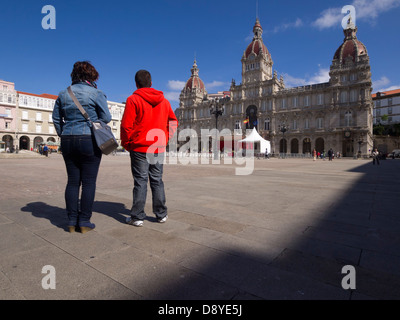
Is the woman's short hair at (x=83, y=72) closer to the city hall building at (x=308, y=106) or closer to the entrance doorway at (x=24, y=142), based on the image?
the city hall building at (x=308, y=106)

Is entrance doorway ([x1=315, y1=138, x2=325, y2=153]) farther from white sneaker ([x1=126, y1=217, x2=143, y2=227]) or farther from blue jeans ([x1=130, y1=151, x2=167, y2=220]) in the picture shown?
white sneaker ([x1=126, y1=217, x2=143, y2=227])

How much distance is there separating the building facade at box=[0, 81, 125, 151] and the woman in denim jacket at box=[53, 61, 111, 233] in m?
48.8

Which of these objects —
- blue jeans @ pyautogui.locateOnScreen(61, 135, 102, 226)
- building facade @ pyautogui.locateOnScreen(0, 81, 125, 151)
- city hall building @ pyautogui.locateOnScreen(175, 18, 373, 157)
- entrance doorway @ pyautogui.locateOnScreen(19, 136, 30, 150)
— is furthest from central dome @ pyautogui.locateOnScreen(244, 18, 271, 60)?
blue jeans @ pyautogui.locateOnScreen(61, 135, 102, 226)

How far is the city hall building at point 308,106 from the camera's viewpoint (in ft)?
135

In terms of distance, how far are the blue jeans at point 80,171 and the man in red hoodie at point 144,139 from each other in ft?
1.22

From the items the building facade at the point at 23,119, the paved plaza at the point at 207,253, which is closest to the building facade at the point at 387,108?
the paved plaza at the point at 207,253

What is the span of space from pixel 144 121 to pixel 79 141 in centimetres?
73

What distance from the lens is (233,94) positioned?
5644 cm
